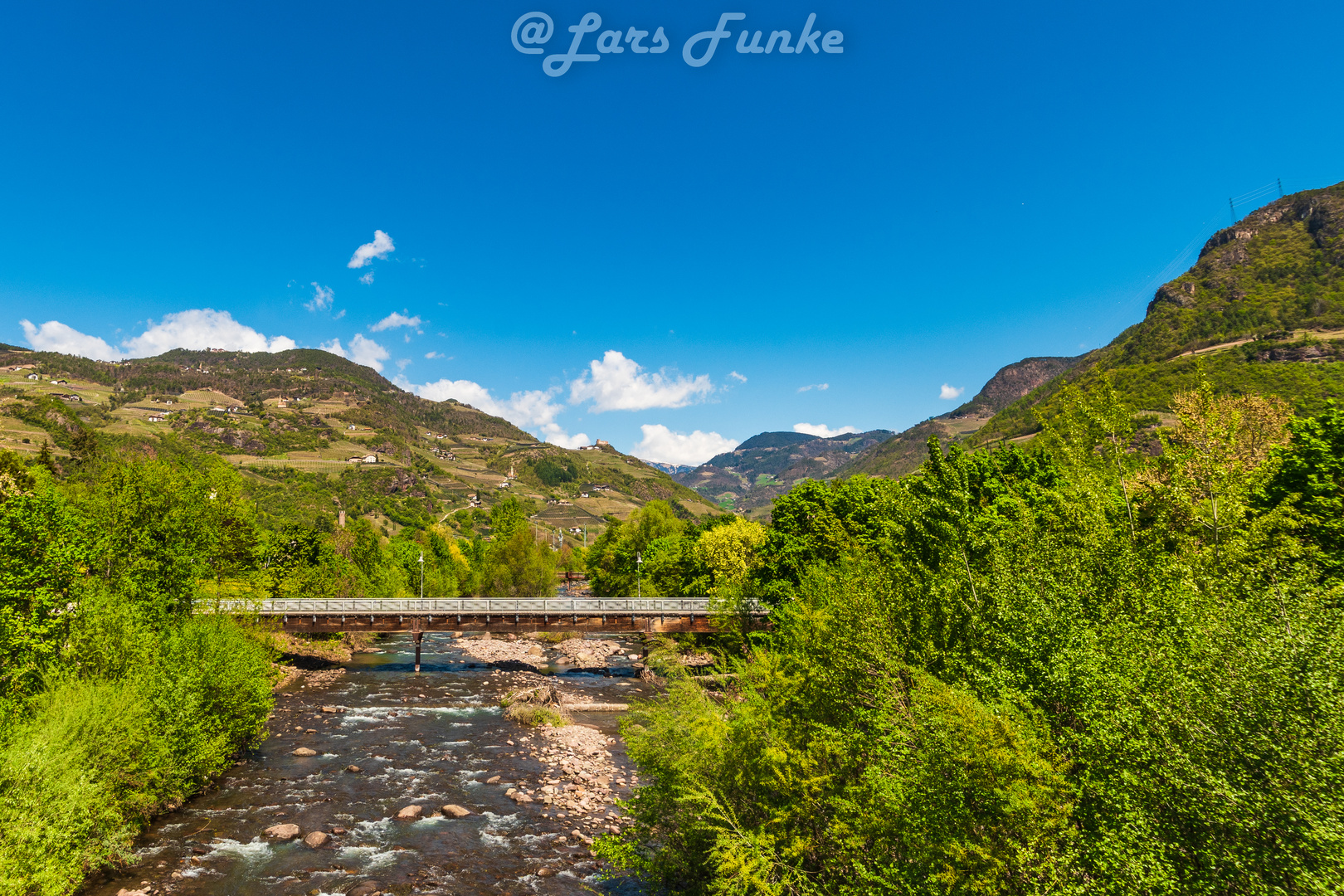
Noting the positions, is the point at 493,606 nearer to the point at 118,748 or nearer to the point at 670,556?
the point at 670,556

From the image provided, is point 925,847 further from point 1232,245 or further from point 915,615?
point 1232,245

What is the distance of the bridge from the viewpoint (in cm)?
5766

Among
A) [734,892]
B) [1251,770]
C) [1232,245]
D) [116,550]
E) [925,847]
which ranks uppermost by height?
[1232,245]

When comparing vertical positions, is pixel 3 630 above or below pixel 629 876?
above

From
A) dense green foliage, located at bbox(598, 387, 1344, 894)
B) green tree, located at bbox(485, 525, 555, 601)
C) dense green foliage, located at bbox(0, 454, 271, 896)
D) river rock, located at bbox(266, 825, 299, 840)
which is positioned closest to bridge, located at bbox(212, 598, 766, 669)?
dense green foliage, located at bbox(0, 454, 271, 896)

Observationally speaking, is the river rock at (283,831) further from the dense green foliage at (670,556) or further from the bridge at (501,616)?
the dense green foliage at (670,556)

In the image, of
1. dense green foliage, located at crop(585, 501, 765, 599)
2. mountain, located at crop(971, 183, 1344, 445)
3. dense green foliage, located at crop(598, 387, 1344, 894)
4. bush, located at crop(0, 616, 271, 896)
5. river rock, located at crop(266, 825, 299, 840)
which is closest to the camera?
dense green foliage, located at crop(598, 387, 1344, 894)

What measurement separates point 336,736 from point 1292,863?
43.6 metres

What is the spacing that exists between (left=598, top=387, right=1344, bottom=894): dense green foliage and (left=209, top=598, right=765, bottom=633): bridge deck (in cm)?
3224

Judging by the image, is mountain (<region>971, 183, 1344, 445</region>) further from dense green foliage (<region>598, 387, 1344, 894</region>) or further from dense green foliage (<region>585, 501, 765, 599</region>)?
dense green foliage (<region>598, 387, 1344, 894</region>)

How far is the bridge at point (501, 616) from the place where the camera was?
5766cm

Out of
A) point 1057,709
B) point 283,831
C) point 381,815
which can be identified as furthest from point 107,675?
point 1057,709

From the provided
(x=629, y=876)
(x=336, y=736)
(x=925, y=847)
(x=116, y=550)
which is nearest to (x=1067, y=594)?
(x=925, y=847)

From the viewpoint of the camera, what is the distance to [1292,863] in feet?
27.0
